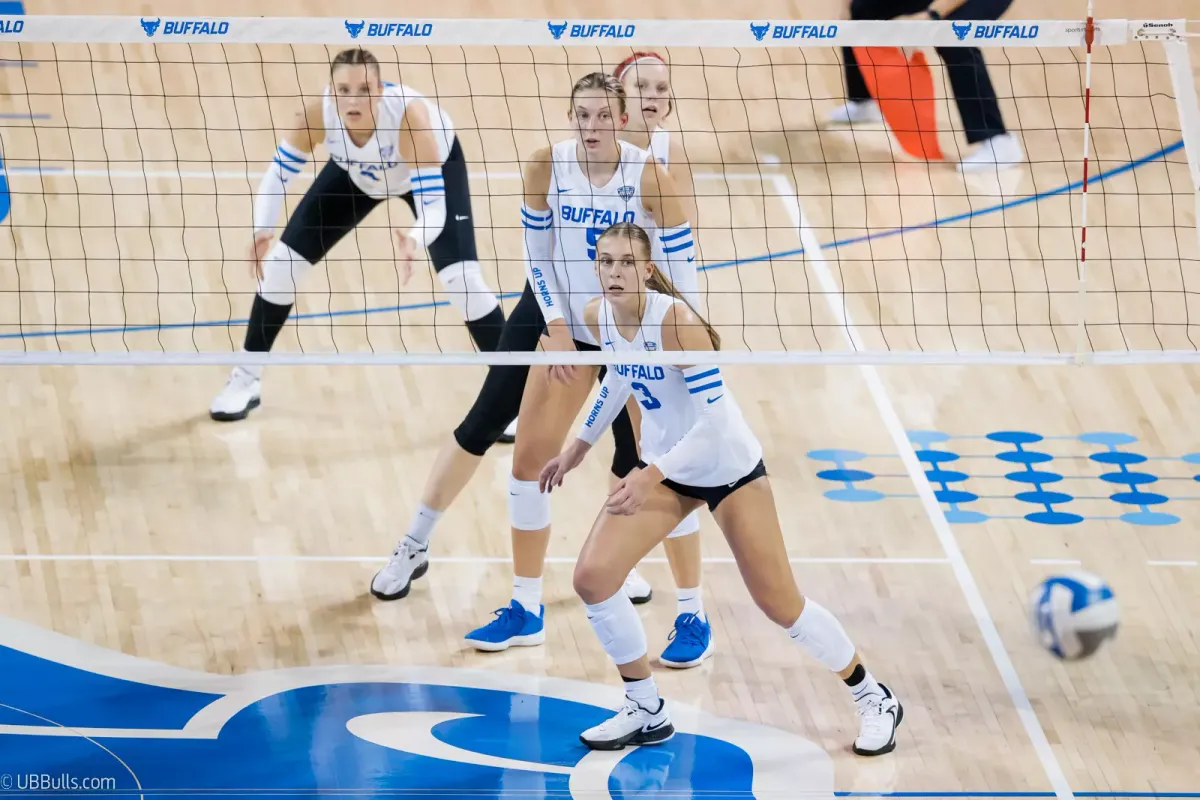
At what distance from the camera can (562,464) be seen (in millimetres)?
5391

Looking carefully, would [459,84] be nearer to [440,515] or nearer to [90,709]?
[440,515]

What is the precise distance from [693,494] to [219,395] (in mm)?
3679

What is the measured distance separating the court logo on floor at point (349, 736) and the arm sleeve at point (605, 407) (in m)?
1.01

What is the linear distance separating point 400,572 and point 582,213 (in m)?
1.69

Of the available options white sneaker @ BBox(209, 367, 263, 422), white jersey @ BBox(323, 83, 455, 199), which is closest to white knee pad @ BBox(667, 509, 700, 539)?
white jersey @ BBox(323, 83, 455, 199)

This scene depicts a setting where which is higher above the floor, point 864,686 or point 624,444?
point 624,444

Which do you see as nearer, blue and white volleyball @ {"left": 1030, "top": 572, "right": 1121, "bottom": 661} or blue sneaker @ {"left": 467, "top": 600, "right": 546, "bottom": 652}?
blue and white volleyball @ {"left": 1030, "top": 572, "right": 1121, "bottom": 661}

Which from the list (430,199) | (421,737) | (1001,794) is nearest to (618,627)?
Result: (421,737)

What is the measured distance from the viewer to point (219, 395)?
804 centimetres

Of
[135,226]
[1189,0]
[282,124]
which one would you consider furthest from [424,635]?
[1189,0]

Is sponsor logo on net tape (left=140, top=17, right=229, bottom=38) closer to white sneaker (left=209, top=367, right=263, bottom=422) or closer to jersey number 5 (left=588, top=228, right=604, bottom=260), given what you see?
jersey number 5 (left=588, top=228, right=604, bottom=260)

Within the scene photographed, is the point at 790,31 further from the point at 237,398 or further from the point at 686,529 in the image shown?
the point at 237,398

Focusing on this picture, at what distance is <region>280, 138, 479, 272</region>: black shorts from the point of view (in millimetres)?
7375

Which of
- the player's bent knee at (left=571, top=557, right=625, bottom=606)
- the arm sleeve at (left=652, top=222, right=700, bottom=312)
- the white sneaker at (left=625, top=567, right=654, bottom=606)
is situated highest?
the arm sleeve at (left=652, top=222, right=700, bottom=312)
